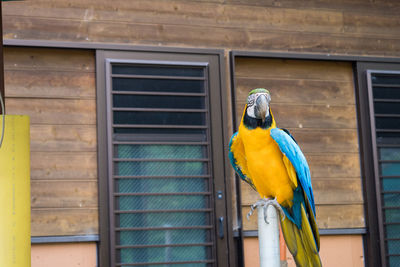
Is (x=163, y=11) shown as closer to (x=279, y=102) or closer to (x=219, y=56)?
(x=219, y=56)

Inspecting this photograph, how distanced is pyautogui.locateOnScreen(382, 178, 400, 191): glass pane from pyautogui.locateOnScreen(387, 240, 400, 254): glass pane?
1.31 ft

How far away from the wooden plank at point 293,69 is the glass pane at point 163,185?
0.85 metres

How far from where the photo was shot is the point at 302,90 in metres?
4.56

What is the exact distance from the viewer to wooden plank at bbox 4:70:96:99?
3992 millimetres

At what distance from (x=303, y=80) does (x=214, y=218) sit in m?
1.26

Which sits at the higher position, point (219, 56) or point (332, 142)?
point (219, 56)

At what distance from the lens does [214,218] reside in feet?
13.8

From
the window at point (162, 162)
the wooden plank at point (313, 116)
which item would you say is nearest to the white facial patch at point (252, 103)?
the window at point (162, 162)

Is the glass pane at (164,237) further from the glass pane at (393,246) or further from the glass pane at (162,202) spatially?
the glass pane at (393,246)

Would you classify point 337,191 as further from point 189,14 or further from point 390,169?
point 189,14

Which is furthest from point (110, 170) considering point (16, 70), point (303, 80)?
point (303, 80)

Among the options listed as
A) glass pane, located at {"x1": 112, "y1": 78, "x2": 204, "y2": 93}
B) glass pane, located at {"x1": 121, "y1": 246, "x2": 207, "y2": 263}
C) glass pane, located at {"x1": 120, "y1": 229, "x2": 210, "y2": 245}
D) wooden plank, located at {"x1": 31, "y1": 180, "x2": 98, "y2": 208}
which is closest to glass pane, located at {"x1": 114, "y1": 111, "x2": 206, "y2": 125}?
glass pane, located at {"x1": 112, "y1": 78, "x2": 204, "y2": 93}

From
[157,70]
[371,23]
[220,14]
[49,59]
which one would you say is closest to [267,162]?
[157,70]

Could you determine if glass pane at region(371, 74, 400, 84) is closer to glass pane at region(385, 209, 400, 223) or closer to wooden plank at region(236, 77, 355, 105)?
wooden plank at region(236, 77, 355, 105)
